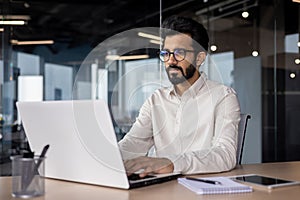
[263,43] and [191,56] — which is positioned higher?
[263,43]

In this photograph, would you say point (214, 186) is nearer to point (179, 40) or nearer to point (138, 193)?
point (138, 193)

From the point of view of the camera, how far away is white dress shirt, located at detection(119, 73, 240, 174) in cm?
166

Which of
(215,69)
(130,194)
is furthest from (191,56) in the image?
(215,69)

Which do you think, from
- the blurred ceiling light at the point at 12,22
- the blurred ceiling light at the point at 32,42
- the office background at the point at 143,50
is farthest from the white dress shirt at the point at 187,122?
the blurred ceiling light at the point at 32,42

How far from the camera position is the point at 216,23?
5520mm

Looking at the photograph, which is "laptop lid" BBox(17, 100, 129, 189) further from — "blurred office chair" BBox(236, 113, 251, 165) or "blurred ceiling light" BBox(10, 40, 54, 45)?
"blurred ceiling light" BBox(10, 40, 54, 45)

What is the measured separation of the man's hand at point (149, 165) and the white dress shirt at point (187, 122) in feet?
0.92

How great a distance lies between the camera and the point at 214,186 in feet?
3.59

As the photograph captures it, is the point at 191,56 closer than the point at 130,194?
No

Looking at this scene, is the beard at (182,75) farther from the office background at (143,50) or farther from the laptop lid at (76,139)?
the office background at (143,50)

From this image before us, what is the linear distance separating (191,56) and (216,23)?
3896 mm

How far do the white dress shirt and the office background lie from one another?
2761 millimetres

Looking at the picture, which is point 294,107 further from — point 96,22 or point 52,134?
point 52,134

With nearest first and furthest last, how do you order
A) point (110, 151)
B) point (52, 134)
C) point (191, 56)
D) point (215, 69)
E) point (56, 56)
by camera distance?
point (110, 151), point (52, 134), point (191, 56), point (215, 69), point (56, 56)
